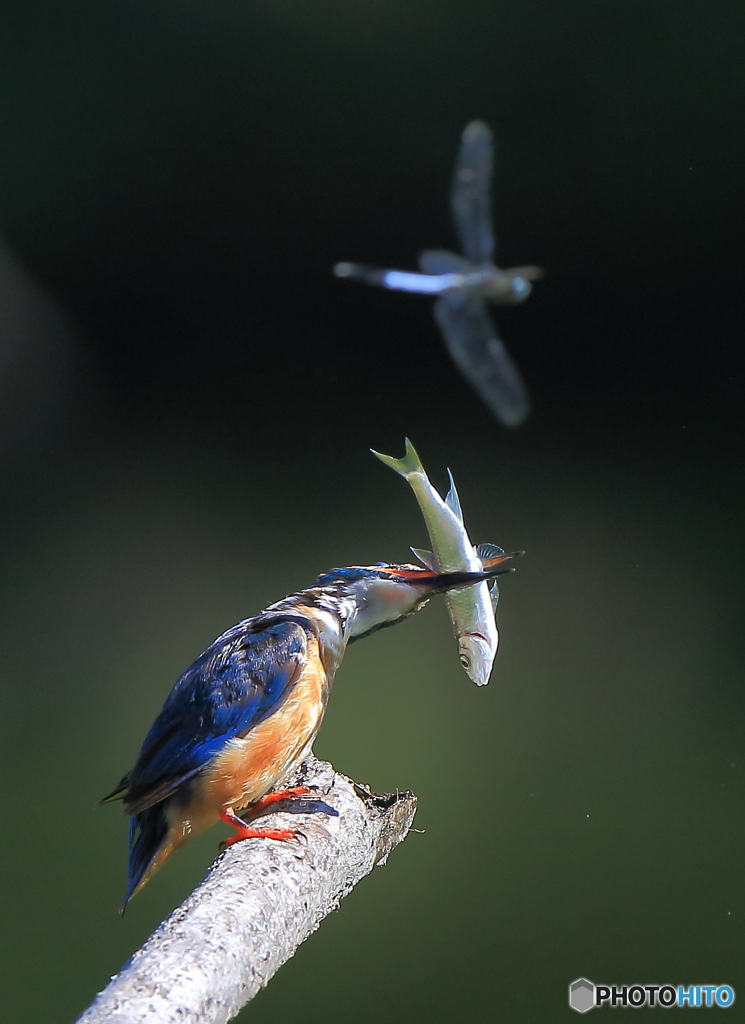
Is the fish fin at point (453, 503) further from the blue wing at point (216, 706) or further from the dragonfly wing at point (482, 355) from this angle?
the dragonfly wing at point (482, 355)

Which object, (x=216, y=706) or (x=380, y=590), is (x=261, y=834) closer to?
(x=216, y=706)

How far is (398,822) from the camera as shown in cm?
98

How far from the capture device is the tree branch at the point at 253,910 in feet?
1.91

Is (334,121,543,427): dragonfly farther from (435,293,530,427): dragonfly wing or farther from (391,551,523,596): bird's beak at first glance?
(391,551,523,596): bird's beak

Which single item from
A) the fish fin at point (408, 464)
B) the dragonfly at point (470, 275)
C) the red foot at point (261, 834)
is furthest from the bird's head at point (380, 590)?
the dragonfly at point (470, 275)

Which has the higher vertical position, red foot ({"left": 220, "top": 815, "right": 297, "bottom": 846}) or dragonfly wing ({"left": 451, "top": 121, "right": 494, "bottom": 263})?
dragonfly wing ({"left": 451, "top": 121, "right": 494, "bottom": 263})

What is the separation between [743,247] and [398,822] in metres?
1.83

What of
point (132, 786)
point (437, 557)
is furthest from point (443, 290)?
point (132, 786)

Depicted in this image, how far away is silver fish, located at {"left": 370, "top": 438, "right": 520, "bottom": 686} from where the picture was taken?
1.01m

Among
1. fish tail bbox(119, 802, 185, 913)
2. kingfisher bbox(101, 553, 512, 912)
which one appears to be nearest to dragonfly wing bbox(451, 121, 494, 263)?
kingfisher bbox(101, 553, 512, 912)

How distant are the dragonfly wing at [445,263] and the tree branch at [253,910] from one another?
2.90 feet

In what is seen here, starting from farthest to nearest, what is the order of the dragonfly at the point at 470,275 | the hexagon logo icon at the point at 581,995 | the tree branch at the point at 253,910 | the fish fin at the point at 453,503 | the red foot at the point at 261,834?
1. the hexagon logo icon at the point at 581,995
2. the dragonfly at the point at 470,275
3. the fish fin at the point at 453,503
4. the red foot at the point at 261,834
5. the tree branch at the point at 253,910

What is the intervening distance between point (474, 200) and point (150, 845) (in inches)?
46.9

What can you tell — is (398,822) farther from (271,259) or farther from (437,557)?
(271,259)
